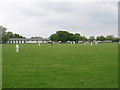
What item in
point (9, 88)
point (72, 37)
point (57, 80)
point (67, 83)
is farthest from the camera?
point (72, 37)

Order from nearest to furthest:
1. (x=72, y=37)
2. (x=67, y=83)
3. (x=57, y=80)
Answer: (x=67, y=83) < (x=57, y=80) < (x=72, y=37)

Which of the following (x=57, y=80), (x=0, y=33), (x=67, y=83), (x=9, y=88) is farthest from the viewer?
(x=0, y=33)

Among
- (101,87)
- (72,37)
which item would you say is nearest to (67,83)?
(101,87)

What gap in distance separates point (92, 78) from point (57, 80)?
5.38 feet

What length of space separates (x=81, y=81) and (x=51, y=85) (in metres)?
1.45

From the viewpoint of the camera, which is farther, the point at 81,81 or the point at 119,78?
the point at 119,78

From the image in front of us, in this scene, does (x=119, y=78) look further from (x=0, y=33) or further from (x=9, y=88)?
(x=0, y=33)

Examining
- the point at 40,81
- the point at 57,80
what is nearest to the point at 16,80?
the point at 40,81

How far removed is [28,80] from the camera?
9.14 meters

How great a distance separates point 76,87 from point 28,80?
7.77 ft

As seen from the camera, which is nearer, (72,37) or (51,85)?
(51,85)

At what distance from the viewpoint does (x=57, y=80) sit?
9070 mm

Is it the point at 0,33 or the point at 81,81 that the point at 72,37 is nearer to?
the point at 0,33

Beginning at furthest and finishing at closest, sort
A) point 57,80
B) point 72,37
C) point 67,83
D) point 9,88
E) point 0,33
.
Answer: point 72,37 → point 0,33 → point 57,80 → point 67,83 → point 9,88
